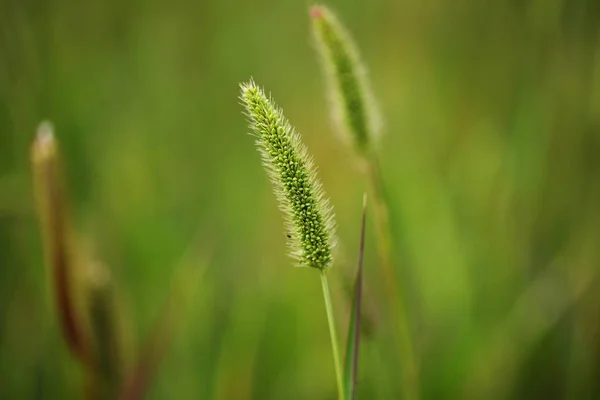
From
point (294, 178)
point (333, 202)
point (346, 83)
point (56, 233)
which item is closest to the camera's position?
point (294, 178)

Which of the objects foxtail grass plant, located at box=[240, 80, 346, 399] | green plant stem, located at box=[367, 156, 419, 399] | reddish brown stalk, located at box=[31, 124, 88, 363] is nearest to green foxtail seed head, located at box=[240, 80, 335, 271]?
foxtail grass plant, located at box=[240, 80, 346, 399]

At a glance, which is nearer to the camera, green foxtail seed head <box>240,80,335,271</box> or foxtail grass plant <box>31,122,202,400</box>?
green foxtail seed head <box>240,80,335,271</box>

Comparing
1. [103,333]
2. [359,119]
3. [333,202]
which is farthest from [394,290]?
[333,202]

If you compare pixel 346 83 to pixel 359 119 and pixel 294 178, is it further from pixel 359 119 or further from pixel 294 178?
pixel 294 178

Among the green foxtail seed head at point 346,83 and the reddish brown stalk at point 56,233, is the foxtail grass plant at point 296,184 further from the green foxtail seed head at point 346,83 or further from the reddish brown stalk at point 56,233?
the reddish brown stalk at point 56,233

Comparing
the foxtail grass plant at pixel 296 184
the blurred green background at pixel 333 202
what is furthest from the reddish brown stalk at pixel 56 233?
the foxtail grass plant at pixel 296 184

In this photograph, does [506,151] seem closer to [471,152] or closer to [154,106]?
[471,152]

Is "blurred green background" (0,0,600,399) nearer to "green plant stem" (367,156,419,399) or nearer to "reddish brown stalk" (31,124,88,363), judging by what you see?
"green plant stem" (367,156,419,399)
